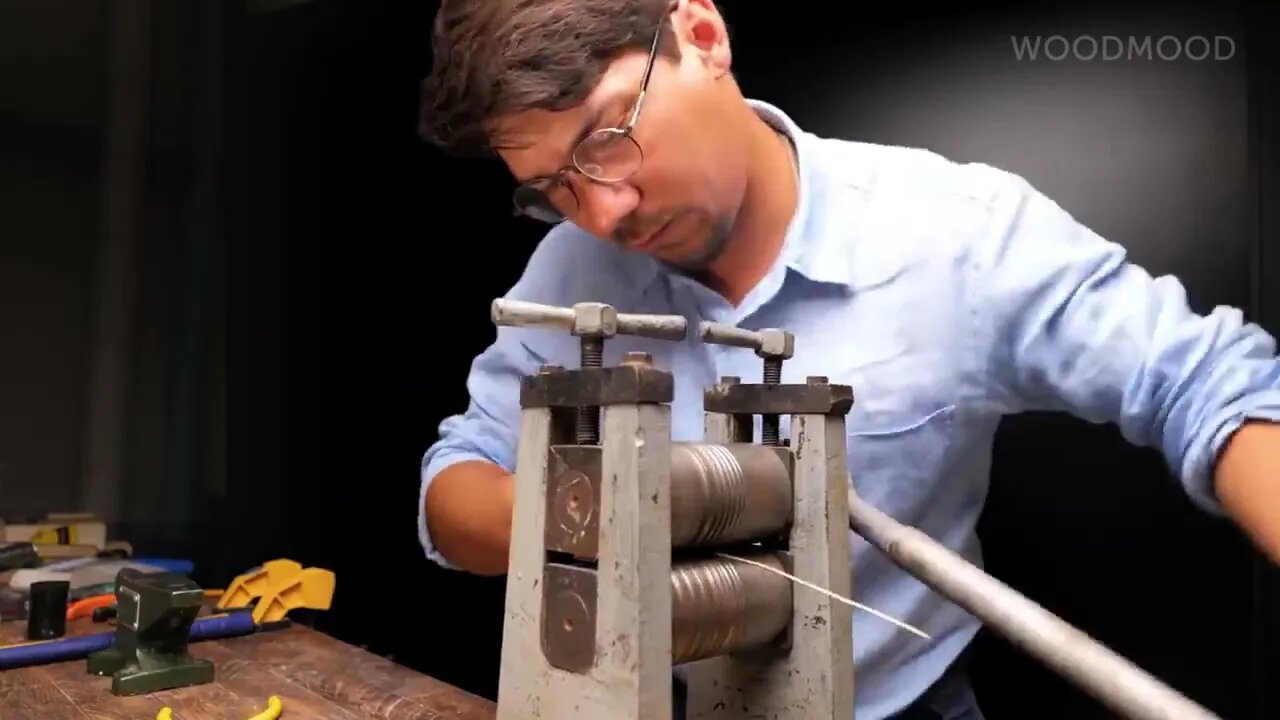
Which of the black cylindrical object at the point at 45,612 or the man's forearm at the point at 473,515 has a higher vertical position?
the man's forearm at the point at 473,515

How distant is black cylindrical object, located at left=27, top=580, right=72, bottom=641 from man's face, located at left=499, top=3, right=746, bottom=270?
98cm

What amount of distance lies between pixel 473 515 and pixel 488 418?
15cm

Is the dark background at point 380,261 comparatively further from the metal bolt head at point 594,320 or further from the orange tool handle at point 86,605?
the metal bolt head at point 594,320

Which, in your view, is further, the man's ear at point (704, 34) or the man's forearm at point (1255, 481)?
the man's ear at point (704, 34)

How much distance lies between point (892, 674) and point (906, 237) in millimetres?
543

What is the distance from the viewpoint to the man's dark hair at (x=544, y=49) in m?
1.19

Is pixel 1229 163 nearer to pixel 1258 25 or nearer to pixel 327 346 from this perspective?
pixel 1258 25

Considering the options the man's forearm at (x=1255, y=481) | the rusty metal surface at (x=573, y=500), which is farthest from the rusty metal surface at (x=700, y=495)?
the man's forearm at (x=1255, y=481)

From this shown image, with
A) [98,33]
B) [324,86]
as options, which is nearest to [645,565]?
[324,86]

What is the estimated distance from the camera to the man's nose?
124 cm

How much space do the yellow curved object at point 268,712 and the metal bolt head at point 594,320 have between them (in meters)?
0.74

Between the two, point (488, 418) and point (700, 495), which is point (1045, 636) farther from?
point (488, 418)

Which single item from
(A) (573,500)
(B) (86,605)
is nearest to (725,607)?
(A) (573,500)

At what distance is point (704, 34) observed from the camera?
127cm
